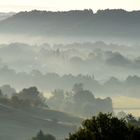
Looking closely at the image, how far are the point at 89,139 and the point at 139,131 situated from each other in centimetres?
390

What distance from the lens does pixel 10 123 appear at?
199250 mm

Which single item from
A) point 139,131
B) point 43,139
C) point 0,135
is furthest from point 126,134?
point 0,135

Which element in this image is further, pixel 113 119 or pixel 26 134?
pixel 26 134

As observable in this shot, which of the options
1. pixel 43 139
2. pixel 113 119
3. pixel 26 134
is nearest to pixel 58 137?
pixel 26 134

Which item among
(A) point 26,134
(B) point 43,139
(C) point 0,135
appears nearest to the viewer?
(B) point 43,139

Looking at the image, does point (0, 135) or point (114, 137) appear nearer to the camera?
point (114, 137)

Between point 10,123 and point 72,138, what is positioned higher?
point 10,123

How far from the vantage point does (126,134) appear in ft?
152

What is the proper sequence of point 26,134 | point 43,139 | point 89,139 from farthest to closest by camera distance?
point 26,134 → point 43,139 → point 89,139

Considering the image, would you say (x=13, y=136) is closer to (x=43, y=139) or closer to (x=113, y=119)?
(x=43, y=139)

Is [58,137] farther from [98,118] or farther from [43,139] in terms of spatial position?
[98,118]

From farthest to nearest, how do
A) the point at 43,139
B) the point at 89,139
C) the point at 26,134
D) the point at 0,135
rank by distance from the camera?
1. the point at 26,134
2. the point at 0,135
3. the point at 43,139
4. the point at 89,139

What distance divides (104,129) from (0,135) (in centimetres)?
13360

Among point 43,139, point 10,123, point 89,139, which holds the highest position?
point 10,123
